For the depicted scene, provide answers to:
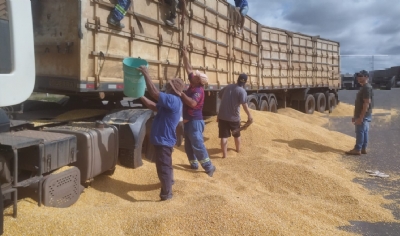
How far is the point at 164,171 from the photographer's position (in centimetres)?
426

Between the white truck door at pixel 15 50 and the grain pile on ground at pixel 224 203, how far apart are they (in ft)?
4.12

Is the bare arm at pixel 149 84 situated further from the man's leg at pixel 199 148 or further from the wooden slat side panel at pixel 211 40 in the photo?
the wooden slat side panel at pixel 211 40

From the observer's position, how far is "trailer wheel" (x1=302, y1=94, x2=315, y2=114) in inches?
640

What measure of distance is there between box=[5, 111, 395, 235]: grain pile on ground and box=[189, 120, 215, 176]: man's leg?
5.9 inches

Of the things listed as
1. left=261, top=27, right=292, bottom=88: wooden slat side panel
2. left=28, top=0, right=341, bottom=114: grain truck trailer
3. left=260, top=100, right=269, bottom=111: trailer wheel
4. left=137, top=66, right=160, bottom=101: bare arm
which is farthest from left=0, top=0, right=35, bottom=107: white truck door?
left=261, top=27, right=292, bottom=88: wooden slat side panel

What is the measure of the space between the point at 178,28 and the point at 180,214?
4074 millimetres

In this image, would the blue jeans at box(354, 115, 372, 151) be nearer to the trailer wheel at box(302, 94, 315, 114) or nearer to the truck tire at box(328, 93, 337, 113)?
the trailer wheel at box(302, 94, 315, 114)

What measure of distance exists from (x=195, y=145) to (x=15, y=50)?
3669mm

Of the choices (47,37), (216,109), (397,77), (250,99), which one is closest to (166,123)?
(47,37)

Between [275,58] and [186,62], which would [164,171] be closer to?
[186,62]

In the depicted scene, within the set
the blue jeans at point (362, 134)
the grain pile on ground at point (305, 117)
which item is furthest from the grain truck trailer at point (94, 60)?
the grain pile on ground at point (305, 117)

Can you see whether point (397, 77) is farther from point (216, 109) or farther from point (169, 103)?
point (169, 103)

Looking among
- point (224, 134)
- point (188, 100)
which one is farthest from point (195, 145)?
point (224, 134)

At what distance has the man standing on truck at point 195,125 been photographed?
5.44m
